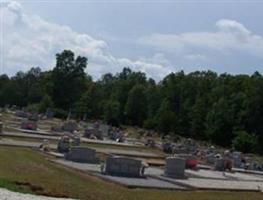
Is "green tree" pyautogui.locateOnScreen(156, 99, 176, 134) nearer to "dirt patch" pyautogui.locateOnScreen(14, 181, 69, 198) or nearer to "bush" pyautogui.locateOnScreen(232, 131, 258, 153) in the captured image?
"bush" pyautogui.locateOnScreen(232, 131, 258, 153)

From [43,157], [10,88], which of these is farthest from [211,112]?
[43,157]

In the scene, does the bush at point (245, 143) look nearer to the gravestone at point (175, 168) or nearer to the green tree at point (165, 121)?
the green tree at point (165, 121)

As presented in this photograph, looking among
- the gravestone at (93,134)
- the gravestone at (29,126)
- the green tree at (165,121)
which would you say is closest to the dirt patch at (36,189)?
the gravestone at (29,126)

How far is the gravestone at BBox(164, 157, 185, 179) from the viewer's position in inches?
1186

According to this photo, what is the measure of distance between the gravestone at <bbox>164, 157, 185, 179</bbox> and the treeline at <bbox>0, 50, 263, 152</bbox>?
172 feet

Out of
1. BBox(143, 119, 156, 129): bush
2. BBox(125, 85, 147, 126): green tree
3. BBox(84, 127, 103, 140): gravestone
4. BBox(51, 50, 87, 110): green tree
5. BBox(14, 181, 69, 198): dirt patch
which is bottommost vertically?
BBox(14, 181, 69, 198): dirt patch

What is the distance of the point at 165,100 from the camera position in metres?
103

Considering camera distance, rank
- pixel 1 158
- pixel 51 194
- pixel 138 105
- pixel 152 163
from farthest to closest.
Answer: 1. pixel 138 105
2. pixel 152 163
3. pixel 1 158
4. pixel 51 194

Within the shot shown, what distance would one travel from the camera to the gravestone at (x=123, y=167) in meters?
28.6

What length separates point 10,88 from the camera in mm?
123750

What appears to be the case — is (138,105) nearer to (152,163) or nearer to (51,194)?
(152,163)

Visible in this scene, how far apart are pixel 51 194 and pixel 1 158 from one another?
927 centimetres

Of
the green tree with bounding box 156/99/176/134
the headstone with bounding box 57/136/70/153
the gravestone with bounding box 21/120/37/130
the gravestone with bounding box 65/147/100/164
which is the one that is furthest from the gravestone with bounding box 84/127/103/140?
the green tree with bounding box 156/99/176/134

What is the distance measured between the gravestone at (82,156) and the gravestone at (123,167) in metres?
4.23
